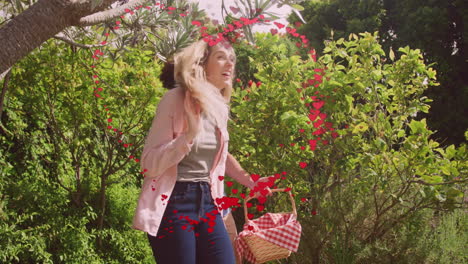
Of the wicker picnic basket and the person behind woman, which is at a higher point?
the person behind woman

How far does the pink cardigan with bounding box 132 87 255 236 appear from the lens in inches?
90.7

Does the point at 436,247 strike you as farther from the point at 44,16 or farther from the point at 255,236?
the point at 44,16

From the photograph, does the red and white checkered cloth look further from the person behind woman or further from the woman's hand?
the woman's hand

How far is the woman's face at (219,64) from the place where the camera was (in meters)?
2.57

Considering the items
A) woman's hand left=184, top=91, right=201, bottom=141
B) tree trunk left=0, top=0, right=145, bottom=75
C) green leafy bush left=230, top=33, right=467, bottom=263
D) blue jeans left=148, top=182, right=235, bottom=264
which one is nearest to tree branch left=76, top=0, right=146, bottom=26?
tree trunk left=0, top=0, right=145, bottom=75

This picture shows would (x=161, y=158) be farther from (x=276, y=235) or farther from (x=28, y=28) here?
(x=276, y=235)

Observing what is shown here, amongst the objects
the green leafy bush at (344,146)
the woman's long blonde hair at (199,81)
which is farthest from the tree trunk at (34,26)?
the green leafy bush at (344,146)

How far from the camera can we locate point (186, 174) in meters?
2.43

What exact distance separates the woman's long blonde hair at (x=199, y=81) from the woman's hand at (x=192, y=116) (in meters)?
0.02

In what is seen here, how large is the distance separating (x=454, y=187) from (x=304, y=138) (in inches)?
53.8

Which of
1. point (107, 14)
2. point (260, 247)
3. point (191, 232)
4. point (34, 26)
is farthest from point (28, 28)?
point (260, 247)

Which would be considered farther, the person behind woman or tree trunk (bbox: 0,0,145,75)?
the person behind woman

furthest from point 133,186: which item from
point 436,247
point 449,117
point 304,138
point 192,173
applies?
point 449,117

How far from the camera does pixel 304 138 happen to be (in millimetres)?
4398
